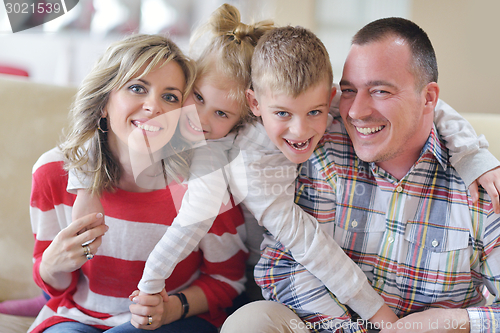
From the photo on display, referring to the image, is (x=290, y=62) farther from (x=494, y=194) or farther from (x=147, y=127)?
(x=494, y=194)

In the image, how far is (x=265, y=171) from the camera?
104 centimetres

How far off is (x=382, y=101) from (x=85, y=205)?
2.81 ft

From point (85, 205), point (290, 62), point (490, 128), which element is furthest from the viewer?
point (490, 128)

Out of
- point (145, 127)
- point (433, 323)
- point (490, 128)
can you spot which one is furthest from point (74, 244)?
point (490, 128)

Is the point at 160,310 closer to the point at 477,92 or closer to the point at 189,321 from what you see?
the point at 189,321

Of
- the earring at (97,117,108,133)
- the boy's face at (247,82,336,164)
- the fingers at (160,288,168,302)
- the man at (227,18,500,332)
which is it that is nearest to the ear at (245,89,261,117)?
the boy's face at (247,82,336,164)

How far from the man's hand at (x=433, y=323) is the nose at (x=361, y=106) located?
544mm

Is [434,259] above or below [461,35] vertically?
below

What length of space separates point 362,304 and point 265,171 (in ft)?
1.45

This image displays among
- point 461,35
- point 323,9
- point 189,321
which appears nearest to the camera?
point 189,321

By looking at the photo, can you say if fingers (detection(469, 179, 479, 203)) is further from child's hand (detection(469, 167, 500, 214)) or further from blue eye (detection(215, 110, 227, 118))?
blue eye (detection(215, 110, 227, 118))

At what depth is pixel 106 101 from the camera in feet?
3.44

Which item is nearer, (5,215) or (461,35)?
(5,215)

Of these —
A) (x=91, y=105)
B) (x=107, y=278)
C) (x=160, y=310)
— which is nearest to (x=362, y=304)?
(x=160, y=310)
